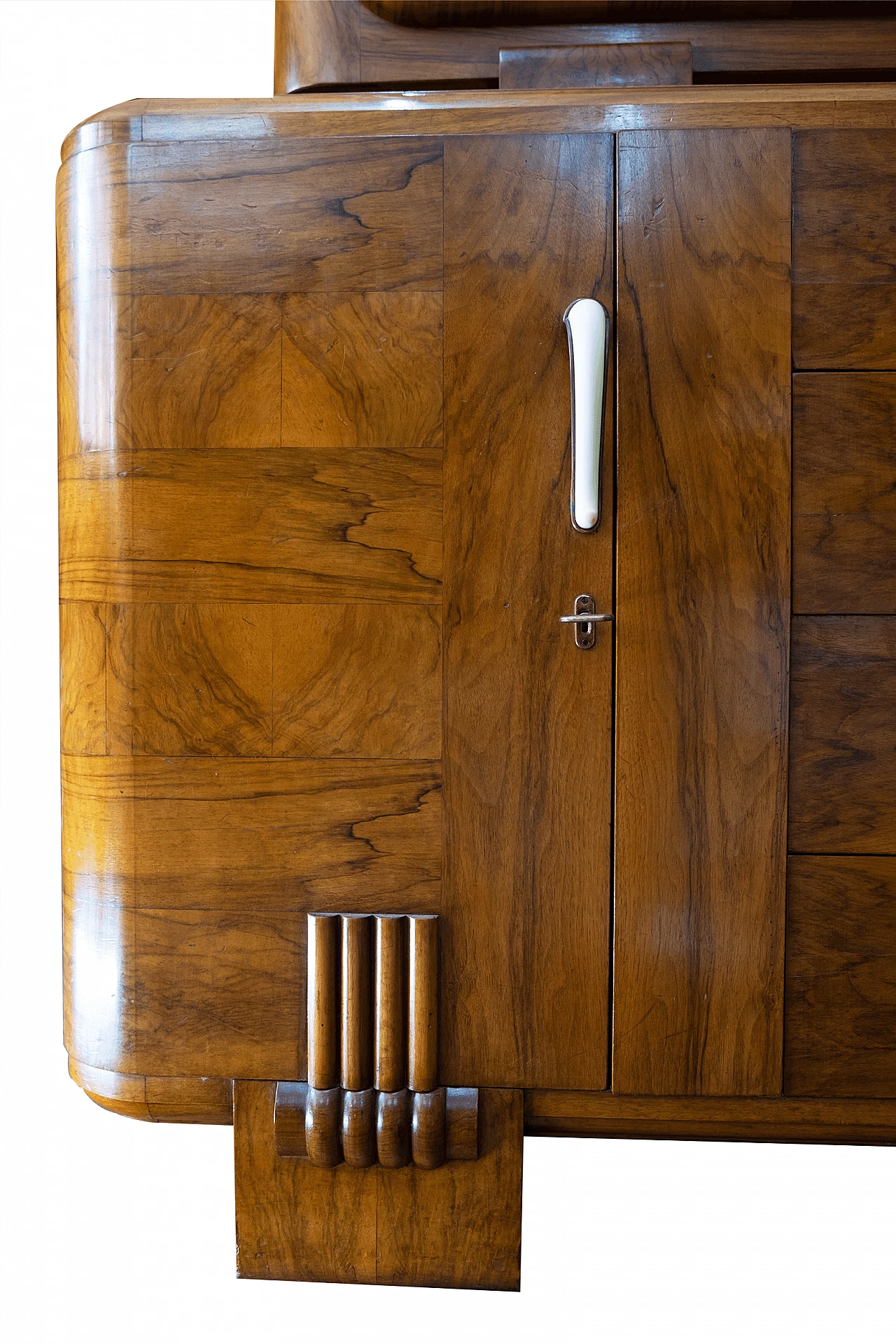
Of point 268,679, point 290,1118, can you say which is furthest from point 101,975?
point 268,679

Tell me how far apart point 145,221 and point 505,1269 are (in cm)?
101

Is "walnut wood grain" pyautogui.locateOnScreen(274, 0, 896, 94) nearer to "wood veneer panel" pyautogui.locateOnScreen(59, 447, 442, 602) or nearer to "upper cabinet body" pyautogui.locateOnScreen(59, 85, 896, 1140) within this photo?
"upper cabinet body" pyautogui.locateOnScreen(59, 85, 896, 1140)

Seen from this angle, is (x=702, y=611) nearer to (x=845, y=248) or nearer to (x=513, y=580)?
(x=513, y=580)

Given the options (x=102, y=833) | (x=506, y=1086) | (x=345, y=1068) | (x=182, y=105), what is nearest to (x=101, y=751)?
(x=102, y=833)

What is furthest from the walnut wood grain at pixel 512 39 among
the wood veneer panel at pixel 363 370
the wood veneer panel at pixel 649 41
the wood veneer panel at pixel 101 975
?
the wood veneer panel at pixel 101 975

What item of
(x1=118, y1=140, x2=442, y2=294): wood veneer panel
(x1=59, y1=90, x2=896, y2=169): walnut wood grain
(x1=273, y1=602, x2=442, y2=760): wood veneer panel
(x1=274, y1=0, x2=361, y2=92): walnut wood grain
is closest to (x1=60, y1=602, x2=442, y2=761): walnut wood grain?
(x1=273, y1=602, x2=442, y2=760): wood veneer panel

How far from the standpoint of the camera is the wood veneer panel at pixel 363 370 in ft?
2.93

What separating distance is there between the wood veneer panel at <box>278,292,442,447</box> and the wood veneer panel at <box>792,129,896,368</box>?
0.32 m

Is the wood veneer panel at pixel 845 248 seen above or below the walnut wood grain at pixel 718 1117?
above

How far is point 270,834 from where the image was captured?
92 cm

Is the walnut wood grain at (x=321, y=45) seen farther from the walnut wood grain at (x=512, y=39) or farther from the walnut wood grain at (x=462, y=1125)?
the walnut wood grain at (x=462, y=1125)

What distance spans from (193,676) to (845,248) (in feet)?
2.25

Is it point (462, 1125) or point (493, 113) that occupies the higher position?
point (493, 113)

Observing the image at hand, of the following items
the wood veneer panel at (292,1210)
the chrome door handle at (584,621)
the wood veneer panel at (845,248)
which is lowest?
the wood veneer panel at (292,1210)
